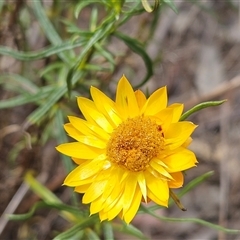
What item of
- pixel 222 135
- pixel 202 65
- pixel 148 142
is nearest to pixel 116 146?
pixel 148 142

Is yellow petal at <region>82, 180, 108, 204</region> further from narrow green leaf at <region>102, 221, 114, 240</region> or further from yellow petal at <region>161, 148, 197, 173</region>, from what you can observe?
narrow green leaf at <region>102, 221, 114, 240</region>

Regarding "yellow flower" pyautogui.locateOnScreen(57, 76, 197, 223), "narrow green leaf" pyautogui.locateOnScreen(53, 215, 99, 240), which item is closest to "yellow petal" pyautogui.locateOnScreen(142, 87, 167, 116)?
"yellow flower" pyautogui.locateOnScreen(57, 76, 197, 223)

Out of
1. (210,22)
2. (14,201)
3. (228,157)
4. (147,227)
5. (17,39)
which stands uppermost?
(17,39)

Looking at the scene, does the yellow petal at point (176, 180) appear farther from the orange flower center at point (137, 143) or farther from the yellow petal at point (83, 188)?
the yellow petal at point (83, 188)

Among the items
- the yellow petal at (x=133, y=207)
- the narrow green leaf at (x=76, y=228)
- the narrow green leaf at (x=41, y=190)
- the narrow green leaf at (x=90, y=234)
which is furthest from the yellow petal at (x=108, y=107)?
the narrow green leaf at (x=41, y=190)

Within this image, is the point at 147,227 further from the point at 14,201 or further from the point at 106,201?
the point at 106,201

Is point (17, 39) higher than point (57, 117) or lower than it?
higher
